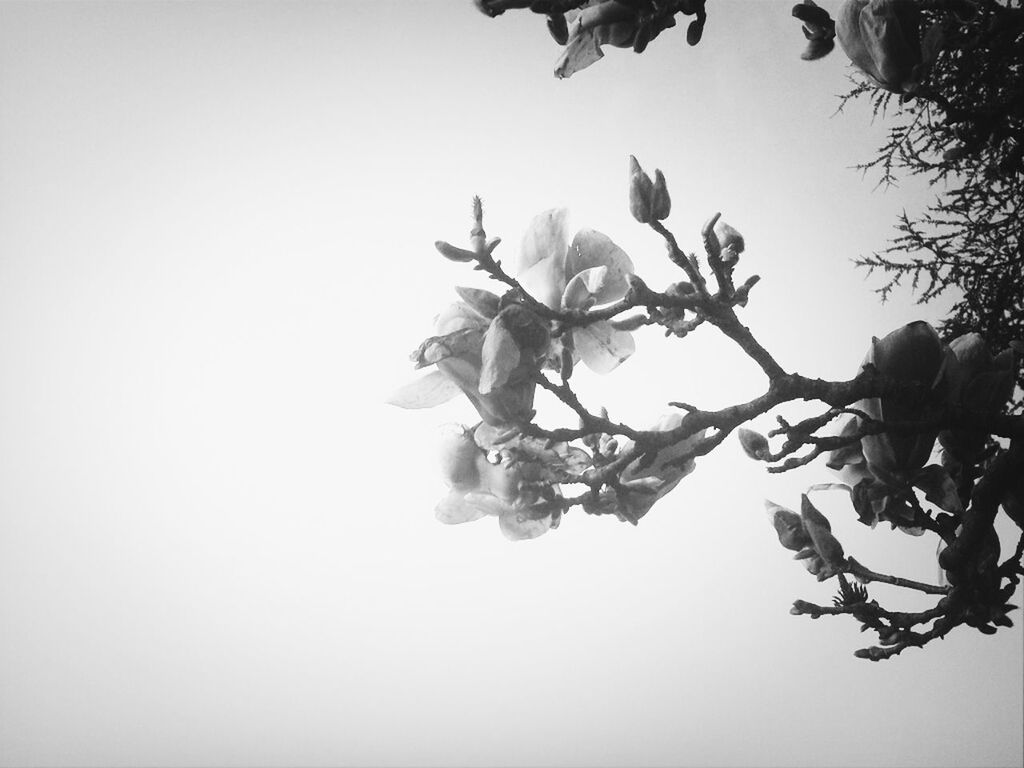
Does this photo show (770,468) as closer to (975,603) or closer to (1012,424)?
(1012,424)

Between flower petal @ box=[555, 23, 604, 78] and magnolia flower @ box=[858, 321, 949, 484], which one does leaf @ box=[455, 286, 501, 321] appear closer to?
flower petal @ box=[555, 23, 604, 78]

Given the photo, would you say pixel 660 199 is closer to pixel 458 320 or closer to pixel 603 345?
pixel 603 345

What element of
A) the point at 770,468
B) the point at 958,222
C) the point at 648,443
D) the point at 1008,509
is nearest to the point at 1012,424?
the point at 1008,509

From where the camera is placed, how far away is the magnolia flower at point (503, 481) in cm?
103

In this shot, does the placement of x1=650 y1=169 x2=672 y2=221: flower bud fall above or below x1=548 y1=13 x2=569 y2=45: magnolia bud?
below

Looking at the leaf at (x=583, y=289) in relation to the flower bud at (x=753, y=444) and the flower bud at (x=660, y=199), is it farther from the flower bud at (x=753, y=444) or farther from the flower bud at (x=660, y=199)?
the flower bud at (x=753, y=444)

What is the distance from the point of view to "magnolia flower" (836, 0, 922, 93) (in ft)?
3.05

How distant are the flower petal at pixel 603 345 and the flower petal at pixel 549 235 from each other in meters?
0.13

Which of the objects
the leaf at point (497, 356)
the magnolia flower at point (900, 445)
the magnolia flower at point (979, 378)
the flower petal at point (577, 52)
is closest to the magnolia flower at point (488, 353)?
the leaf at point (497, 356)

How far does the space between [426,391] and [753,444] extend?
0.61 meters

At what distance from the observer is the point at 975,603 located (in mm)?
1127

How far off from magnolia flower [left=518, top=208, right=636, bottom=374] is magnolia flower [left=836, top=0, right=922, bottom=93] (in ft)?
1.63

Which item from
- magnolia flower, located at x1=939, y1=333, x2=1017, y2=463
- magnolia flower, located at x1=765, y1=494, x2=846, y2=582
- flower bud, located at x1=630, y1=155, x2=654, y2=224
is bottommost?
magnolia flower, located at x1=765, y1=494, x2=846, y2=582

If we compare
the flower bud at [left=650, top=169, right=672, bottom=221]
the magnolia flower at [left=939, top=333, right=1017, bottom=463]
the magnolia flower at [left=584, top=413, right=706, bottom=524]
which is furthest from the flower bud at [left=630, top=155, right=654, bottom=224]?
the magnolia flower at [left=939, top=333, right=1017, bottom=463]
